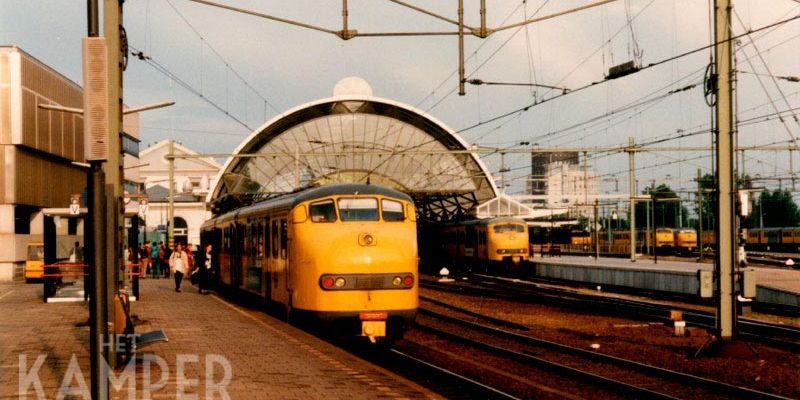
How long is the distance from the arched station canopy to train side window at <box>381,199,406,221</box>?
52.4m

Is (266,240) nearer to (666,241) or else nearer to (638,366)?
(638,366)

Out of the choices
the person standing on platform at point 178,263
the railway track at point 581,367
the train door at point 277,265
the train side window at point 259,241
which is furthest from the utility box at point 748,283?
the person standing on platform at point 178,263

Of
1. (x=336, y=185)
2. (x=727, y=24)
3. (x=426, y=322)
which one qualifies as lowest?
(x=426, y=322)

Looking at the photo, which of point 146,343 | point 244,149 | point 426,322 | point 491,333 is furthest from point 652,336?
point 244,149

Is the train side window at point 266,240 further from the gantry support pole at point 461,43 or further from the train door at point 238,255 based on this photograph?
the gantry support pole at point 461,43

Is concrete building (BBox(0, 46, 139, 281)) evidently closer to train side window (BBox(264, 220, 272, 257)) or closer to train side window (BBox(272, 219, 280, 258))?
train side window (BBox(264, 220, 272, 257))

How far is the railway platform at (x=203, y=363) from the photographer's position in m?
12.0

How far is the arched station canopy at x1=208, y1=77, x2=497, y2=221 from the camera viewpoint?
74.2 m

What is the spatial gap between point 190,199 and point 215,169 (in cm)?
2605

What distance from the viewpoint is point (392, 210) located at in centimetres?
1891

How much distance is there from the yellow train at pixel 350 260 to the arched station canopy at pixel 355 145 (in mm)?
52320

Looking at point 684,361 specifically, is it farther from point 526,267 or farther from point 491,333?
point 526,267

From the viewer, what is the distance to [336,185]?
19484 mm

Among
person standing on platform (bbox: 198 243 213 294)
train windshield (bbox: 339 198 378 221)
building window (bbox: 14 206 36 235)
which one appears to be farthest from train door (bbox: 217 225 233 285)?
building window (bbox: 14 206 36 235)
